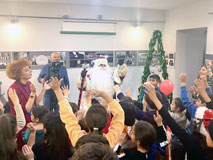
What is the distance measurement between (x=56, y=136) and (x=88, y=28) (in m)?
3.34

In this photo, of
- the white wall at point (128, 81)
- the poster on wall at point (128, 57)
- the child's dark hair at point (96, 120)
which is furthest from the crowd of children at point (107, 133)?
the poster on wall at point (128, 57)

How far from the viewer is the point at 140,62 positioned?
5.21 metres

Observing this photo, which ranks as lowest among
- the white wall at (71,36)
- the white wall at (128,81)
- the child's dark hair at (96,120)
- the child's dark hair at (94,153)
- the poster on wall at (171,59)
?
the white wall at (128,81)

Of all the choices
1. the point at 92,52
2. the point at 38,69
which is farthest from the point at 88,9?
the point at 38,69

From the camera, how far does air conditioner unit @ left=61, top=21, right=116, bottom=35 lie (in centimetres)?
435

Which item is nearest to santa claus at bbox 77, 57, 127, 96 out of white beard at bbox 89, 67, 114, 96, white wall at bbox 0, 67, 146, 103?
white beard at bbox 89, 67, 114, 96

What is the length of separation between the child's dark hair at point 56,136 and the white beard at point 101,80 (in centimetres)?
179

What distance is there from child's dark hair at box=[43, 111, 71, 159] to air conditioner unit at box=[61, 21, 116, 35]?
306cm

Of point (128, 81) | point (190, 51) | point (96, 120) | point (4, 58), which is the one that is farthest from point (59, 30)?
point (96, 120)

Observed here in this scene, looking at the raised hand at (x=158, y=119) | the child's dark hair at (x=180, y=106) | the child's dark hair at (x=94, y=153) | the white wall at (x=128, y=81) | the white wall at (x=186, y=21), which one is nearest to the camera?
the child's dark hair at (x=94, y=153)

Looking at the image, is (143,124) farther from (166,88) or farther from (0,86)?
(0,86)

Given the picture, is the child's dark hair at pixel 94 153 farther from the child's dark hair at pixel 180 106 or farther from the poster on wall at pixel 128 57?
the poster on wall at pixel 128 57

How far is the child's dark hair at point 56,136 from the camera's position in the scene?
4.81ft

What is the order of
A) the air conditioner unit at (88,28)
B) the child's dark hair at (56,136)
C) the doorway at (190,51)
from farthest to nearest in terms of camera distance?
the doorway at (190,51) → the air conditioner unit at (88,28) → the child's dark hair at (56,136)
